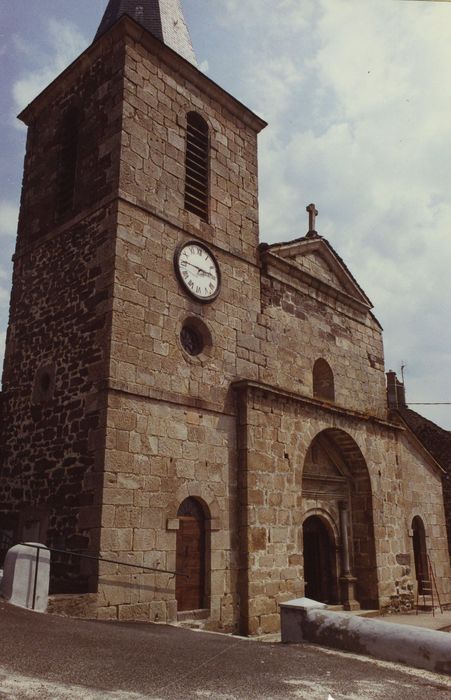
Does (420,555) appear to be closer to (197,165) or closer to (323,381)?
(323,381)

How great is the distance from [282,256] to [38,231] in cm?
510

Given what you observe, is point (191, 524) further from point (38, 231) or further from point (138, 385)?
point (38, 231)

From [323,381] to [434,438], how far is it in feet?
29.6

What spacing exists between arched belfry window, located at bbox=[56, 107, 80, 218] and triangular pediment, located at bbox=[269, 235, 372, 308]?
13.8ft

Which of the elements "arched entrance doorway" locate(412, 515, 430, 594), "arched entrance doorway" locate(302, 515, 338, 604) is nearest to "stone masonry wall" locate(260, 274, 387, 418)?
"arched entrance doorway" locate(302, 515, 338, 604)

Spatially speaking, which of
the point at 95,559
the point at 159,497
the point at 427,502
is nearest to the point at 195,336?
the point at 159,497

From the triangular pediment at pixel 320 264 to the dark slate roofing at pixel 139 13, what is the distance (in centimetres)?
512

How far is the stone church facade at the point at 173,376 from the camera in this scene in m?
8.94

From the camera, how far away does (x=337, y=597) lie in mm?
12406

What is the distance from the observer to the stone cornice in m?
10.8

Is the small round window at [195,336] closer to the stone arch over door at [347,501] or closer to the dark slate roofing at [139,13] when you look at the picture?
the stone arch over door at [347,501]

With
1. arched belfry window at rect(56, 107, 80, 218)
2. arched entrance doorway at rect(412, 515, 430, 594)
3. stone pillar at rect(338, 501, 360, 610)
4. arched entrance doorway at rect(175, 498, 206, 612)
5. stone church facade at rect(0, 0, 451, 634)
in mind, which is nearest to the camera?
stone church facade at rect(0, 0, 451, 634)

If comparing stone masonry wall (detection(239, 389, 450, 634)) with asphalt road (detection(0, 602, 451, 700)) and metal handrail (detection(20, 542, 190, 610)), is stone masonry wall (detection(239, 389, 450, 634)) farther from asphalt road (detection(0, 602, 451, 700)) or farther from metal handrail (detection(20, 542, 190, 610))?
asphalt road (detection(0, 602, 451, 700))

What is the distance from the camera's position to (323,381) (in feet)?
45.8
